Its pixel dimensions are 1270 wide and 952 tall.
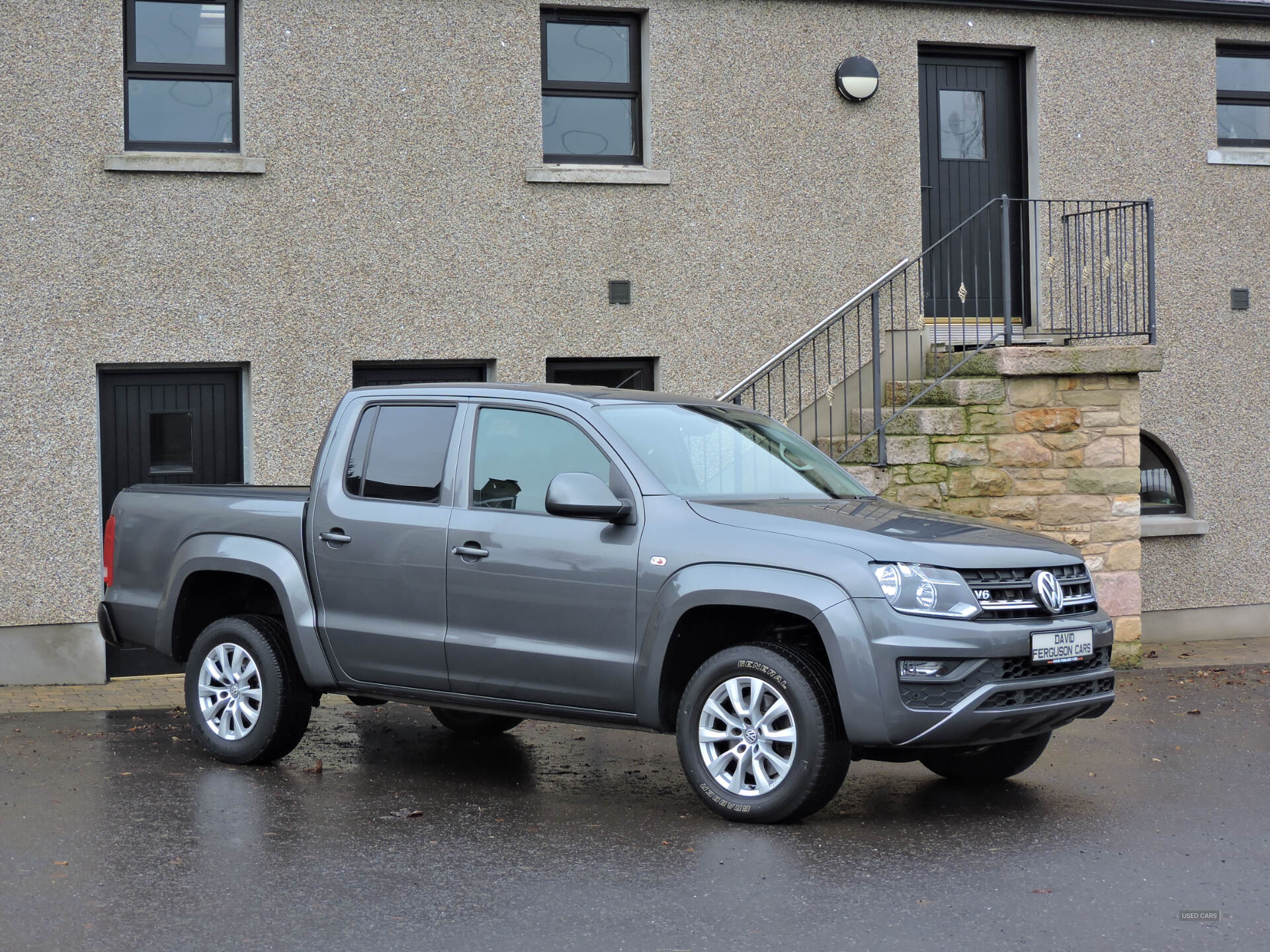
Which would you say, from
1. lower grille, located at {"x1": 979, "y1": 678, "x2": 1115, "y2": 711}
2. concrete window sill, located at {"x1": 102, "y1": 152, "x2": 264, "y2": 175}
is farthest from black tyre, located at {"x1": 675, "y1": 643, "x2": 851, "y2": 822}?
concrete window sill, located at {"x1": 102, "y1": 152, "x2": 264, "y2": 175}

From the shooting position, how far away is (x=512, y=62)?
1179cm

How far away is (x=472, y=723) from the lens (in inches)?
340

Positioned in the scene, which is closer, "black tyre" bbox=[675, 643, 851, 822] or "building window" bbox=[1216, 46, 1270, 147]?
"black tyre" bbox=[675, 643, 851, 822]

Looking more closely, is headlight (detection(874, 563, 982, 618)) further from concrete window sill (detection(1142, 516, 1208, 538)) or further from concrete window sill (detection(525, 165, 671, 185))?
concrete window sill (detection(1142, 516, 1208, 538))

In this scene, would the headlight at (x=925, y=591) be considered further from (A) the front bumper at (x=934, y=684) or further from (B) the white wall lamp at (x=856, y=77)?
(B) the white wall lamp at (x=856, y=77)

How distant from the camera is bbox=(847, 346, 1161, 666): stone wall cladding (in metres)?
10.8

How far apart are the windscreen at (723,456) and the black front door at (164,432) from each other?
5191 millimetres

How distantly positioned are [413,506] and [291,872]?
6.92 feet

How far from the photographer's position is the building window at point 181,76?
11258 mm

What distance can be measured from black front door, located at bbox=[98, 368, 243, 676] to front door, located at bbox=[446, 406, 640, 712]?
4856 millimetres

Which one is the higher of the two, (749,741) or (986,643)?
(986,643)

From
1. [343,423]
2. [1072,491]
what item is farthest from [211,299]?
[1072,491]

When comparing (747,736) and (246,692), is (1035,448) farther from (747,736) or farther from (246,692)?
(246,692)

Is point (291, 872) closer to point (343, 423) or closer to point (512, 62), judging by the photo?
point (343, 423)
